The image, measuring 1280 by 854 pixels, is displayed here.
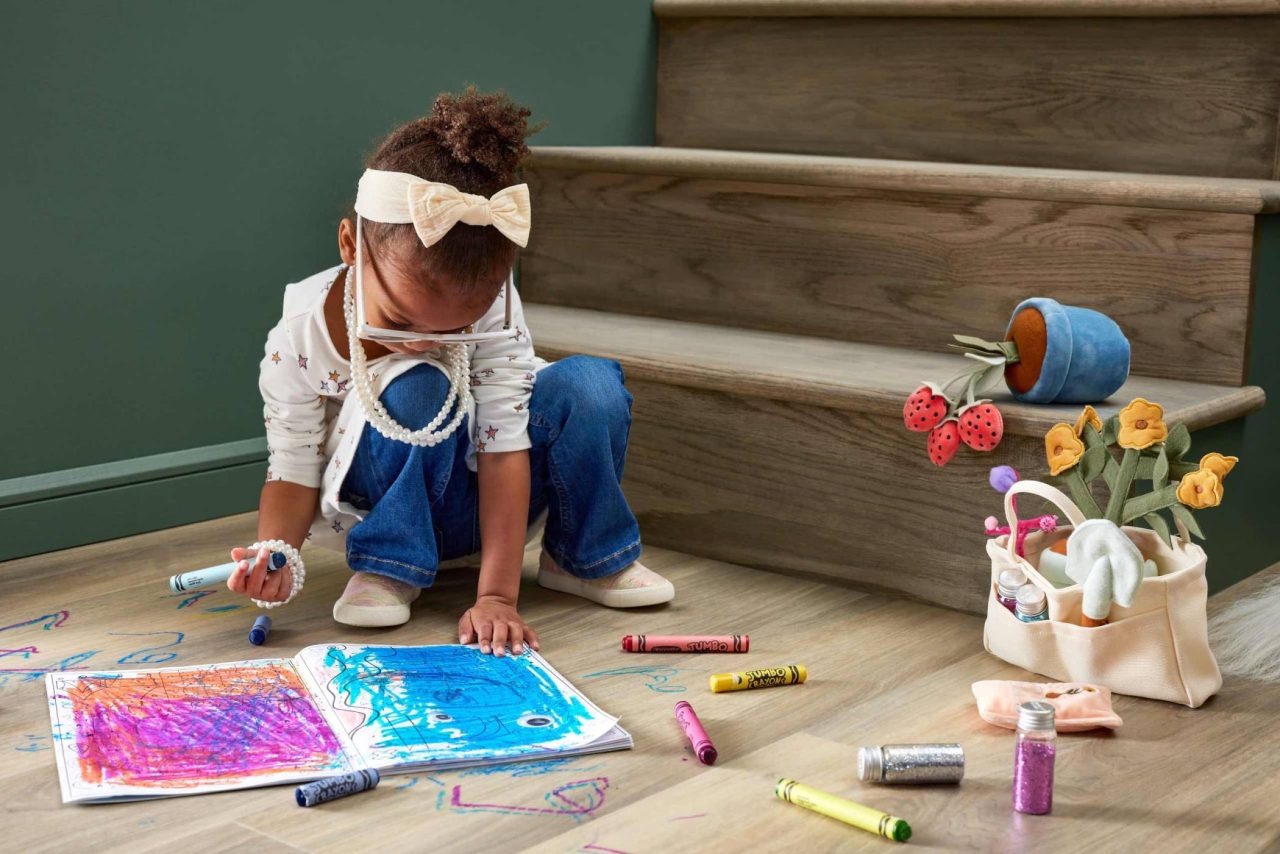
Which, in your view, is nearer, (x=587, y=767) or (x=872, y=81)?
(x=587, y=767)

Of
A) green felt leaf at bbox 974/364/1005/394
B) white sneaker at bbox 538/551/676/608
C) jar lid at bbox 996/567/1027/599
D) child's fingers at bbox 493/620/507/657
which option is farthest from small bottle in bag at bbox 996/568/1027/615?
child's fingers at bbox 493/620/507/657

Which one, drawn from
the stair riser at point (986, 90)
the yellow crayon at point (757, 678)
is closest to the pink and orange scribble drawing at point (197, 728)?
the yellow crayon at point (757, 678)

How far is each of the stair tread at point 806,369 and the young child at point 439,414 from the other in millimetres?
146

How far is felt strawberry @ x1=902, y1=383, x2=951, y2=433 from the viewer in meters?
1.35

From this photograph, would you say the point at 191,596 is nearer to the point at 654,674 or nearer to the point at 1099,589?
the point at 654,674

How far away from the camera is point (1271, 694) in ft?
4.00

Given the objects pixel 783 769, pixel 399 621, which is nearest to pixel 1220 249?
pixel 783 769

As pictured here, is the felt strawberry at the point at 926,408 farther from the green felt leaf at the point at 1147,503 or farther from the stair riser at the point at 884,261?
the stair riser at the point at 884,261

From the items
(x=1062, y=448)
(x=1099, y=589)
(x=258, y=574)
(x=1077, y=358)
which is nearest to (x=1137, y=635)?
(x=1099, y=589)

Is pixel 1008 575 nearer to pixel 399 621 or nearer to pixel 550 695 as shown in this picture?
pixel 550 695

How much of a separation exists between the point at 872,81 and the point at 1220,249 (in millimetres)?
612

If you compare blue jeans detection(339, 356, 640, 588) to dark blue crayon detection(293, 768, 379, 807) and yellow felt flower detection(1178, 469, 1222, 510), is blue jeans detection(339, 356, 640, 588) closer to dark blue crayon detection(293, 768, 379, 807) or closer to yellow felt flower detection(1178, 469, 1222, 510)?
dark blue crayon detection(293, 768, 379, 807)

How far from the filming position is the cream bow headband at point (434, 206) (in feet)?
3.81

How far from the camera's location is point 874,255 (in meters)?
1.70
